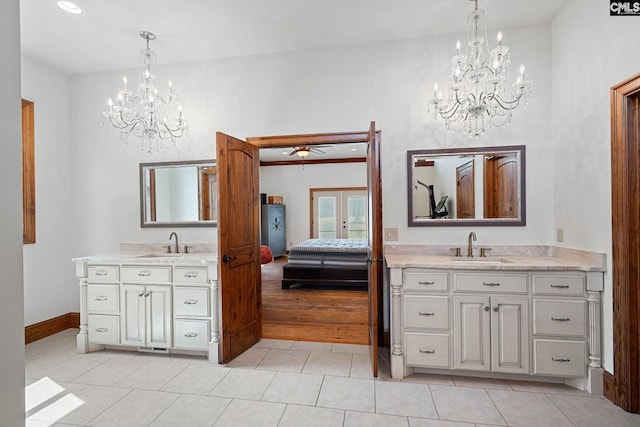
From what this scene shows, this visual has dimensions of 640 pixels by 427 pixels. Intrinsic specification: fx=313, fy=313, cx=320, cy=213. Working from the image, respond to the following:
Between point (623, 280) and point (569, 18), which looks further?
point (569, 18)

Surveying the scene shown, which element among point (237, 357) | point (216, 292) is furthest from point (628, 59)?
point (237, 357)

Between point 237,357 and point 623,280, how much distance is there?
3073mm

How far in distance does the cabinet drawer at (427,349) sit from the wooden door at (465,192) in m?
1.20

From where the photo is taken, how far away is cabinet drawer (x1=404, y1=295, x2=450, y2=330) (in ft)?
8.09

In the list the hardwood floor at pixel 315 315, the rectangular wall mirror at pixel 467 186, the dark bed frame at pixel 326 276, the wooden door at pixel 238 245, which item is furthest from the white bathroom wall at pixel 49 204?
the rectangular wall mirror at pixel 467 186

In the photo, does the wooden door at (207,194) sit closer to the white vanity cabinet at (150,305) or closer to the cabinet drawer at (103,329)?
the white vanity cabinet at (150,305)

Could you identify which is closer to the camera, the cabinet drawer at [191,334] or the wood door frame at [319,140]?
the cabinet drawer at [191,334]

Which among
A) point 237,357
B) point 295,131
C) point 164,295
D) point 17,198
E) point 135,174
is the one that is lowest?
point 237,357

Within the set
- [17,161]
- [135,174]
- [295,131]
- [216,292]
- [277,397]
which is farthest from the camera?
[135,174]

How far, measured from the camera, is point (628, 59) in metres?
2.01

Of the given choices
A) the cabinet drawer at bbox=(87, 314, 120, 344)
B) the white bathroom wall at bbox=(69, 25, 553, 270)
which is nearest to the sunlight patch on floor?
the cabinet drawer at bbox=(87, 314, 120, 344)

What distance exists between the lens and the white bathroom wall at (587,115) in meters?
2.14

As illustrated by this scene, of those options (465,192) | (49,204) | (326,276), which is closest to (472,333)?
(465,192)

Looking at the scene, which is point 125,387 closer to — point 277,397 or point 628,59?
point 277,397
